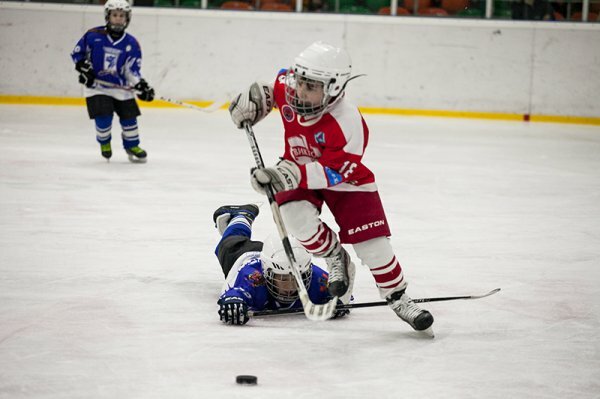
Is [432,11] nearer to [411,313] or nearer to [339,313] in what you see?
[339,313]

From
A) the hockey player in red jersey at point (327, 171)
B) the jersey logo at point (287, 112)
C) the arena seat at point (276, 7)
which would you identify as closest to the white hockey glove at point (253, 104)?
the hockey player in red jersey at point (327, 171)

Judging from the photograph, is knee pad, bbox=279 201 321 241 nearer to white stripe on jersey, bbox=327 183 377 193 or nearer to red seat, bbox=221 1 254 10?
white stripe on jersey, bbox=327 183 377 193

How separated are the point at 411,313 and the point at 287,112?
31.1 inches

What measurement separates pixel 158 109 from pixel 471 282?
7898mm

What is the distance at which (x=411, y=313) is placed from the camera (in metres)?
3.19

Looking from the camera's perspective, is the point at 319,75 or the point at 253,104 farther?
the point at 253,104

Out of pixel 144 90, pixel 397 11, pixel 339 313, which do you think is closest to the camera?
pixel 339 313

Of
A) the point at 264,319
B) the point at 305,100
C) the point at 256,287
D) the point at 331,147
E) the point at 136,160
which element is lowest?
the point at 136,160

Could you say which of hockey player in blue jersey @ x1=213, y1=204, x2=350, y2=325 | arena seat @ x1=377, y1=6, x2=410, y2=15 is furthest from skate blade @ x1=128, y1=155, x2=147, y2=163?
arena seat @ x1=377, y1=6, x2=410, y2=15

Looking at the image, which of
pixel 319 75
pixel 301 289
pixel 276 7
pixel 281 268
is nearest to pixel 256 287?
pixel 281 268

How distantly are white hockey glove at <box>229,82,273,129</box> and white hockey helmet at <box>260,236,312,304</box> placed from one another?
44 centimetres

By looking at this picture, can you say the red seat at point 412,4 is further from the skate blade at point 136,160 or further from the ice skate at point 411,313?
the ice skate at point 411,313

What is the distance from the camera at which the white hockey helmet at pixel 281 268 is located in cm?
330

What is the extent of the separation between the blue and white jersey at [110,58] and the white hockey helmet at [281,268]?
432 centimetres
